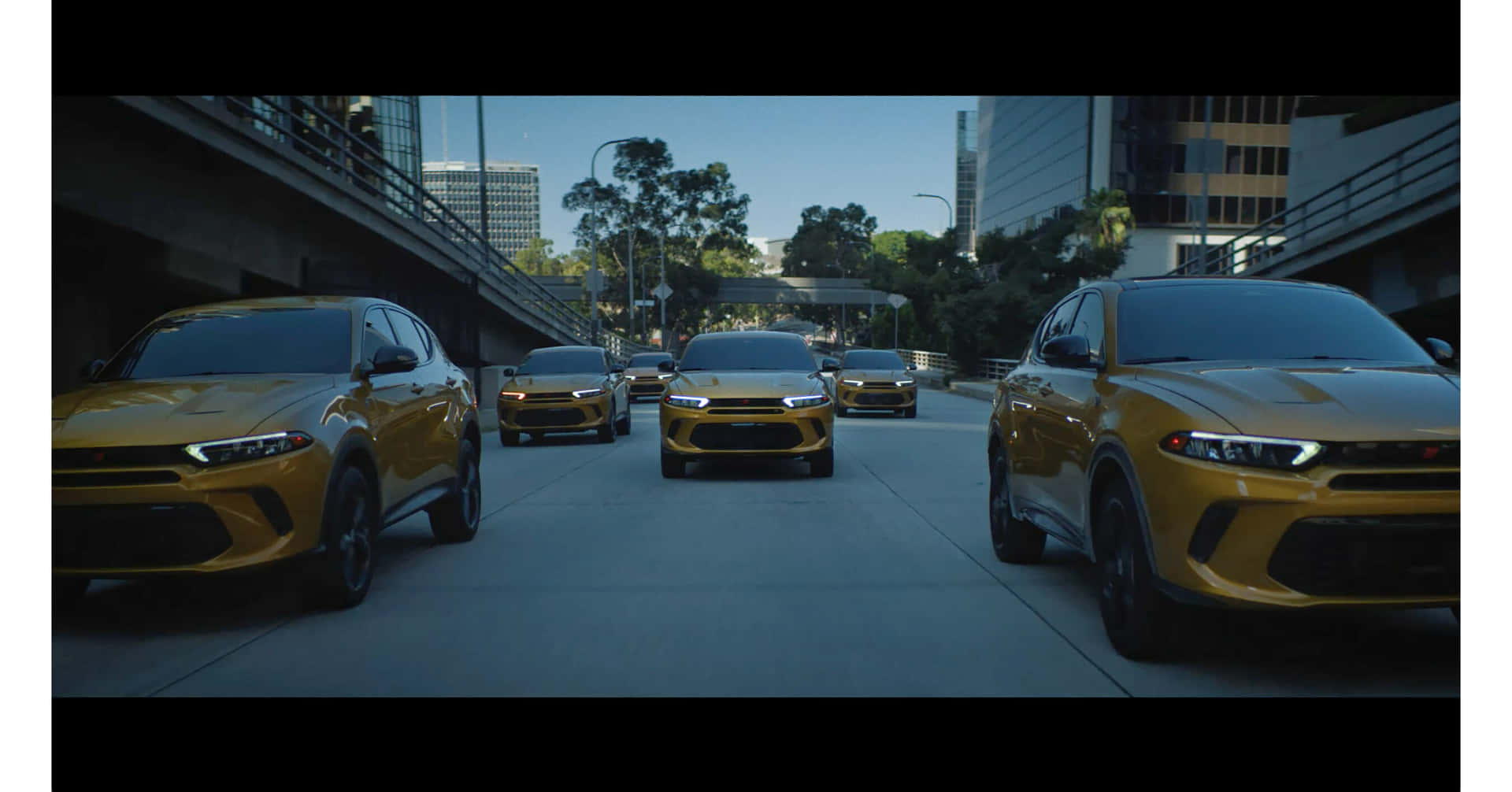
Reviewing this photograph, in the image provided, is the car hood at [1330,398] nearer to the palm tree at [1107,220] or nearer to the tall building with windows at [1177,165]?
the palm tree at [1107,220]

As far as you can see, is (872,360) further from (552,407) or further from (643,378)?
(552,407)

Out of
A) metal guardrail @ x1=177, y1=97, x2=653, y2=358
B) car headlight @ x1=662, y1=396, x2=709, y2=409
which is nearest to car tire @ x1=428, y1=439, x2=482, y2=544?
car headlight @ x1=662, y1=396, x2=709, y2=409

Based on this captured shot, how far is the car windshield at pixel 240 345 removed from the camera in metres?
6.91

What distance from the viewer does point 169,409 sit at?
5.89 m

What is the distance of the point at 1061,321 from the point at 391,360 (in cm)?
406

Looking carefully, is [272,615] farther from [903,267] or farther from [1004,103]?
[1004,103]

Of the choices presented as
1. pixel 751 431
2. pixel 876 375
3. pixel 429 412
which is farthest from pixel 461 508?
pixel 876 375

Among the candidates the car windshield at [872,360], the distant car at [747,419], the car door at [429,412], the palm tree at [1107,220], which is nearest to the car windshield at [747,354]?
the distant car at [747,419]

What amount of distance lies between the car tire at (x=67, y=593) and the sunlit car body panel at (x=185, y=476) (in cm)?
87

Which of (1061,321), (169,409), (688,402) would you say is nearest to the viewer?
(169,409)

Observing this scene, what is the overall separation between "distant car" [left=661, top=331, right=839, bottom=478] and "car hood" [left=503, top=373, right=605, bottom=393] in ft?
16.7
